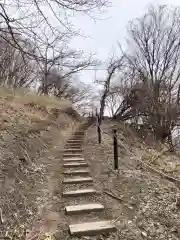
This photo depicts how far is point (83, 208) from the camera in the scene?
16.7 ft

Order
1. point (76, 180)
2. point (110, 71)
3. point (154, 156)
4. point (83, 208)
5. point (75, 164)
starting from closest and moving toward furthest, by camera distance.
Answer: point (83, 208) → point (76, 180) → point (75, 164) → point (154, 156) → point (110, 71)

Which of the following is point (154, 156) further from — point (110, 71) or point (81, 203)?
point (110, 71)

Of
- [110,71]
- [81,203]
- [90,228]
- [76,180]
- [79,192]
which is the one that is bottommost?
[90,228]

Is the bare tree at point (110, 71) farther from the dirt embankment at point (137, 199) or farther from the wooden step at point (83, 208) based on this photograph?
the wooden step at point (83, 208)

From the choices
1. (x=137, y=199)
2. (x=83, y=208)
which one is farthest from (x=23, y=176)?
(x=137, y=199)

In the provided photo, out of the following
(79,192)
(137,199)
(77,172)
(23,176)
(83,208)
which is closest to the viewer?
(83,208)

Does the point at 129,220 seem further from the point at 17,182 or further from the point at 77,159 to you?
the point at 77,159

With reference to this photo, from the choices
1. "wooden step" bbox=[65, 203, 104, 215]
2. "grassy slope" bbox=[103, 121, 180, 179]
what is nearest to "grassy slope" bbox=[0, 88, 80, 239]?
"wooden step" bbox=[65, 203, 104, 215]

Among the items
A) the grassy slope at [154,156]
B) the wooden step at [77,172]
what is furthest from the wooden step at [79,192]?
the grassy slope at [154,156]

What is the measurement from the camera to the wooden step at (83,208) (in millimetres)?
4988

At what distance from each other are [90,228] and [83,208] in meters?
0.69

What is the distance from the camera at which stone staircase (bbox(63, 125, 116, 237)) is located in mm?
4434

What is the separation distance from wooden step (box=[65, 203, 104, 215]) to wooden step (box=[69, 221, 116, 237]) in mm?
436

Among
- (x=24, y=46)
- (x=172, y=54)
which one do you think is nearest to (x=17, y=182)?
(x=24, y=46)
